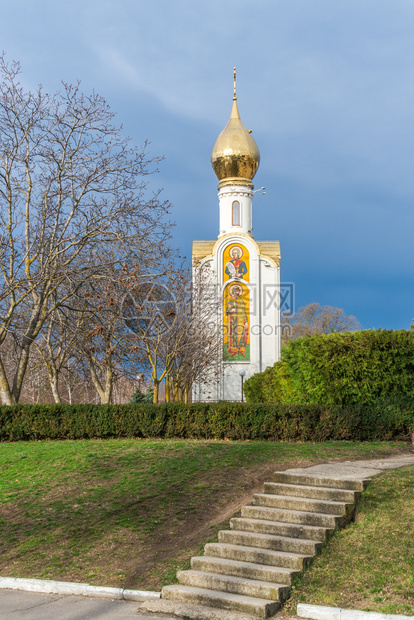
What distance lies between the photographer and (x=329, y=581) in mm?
6336

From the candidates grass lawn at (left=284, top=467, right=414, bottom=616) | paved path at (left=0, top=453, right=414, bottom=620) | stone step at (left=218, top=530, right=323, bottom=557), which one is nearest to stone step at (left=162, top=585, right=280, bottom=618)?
paved path at (left=0, top=453, right=414, bottom=620)

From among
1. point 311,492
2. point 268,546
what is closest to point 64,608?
point 268,546

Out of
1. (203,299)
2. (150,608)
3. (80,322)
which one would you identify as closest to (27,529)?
(150,608)

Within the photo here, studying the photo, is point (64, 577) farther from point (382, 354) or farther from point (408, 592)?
point (382, 354)

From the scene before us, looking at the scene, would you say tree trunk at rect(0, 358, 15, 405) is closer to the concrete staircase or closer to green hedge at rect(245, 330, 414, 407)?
green hedge at rect(245, 330, 414, 407)

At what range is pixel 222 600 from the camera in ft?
20.8

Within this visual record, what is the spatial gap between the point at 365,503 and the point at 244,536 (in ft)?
5.31

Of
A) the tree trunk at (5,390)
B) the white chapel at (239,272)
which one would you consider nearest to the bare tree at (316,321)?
the white chapel at (239,272)

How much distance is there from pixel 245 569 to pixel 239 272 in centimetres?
3428

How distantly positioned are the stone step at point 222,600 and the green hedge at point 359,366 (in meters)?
8.65

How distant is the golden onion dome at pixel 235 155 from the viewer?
42062 mm

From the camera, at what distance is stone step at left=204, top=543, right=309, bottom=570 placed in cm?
672

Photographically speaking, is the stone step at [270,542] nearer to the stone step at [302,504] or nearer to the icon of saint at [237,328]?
the stone step at [302,504]

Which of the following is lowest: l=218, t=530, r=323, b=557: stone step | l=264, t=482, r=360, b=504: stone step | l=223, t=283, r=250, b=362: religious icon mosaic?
l=218, t=530, r=323, b=557: stone step
